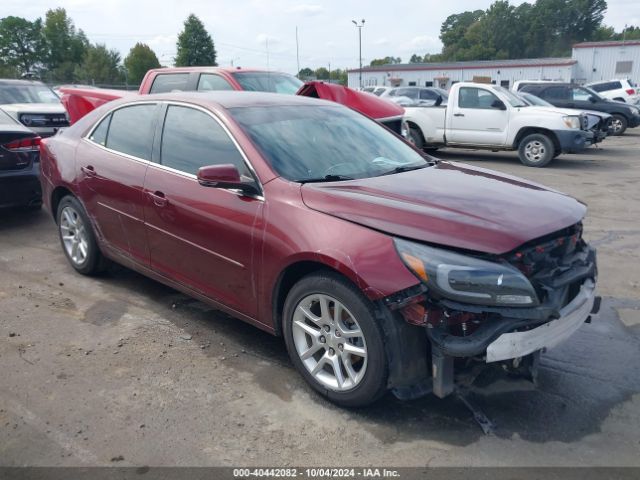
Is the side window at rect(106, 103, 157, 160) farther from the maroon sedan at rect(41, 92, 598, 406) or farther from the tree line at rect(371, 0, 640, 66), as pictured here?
the tree line at rect(371, 0, 640, 66)

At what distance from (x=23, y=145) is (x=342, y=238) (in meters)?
5.40

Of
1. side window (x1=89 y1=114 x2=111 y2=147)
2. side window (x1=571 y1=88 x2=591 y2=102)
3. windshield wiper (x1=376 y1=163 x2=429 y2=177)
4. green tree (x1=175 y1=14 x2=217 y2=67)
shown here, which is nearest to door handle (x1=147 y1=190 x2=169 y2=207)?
side window (x1=89 y1=114 x2=111 y2=147)

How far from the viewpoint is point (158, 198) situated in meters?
4.00

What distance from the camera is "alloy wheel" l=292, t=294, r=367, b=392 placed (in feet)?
9.87

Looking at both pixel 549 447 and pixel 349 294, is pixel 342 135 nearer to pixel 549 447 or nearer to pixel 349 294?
pixel 349 294

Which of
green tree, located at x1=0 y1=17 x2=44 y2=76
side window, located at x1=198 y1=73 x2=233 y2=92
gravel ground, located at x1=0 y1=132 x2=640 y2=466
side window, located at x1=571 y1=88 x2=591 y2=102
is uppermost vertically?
green tree, located at x1=0 y1=17 x2=44 y2=76

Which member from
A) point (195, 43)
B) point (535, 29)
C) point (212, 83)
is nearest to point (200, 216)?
point (212, 83)

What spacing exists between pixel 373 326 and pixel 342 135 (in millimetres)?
1727

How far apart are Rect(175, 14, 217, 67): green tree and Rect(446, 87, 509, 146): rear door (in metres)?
63.1

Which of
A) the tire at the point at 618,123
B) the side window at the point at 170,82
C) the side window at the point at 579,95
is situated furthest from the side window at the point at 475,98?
the tire at the point at 618,123

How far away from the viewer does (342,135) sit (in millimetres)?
4066

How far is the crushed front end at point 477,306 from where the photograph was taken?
268cm

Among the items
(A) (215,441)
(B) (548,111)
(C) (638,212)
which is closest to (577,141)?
(B) (548,111)

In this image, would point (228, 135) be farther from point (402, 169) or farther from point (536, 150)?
point (536, 150)
